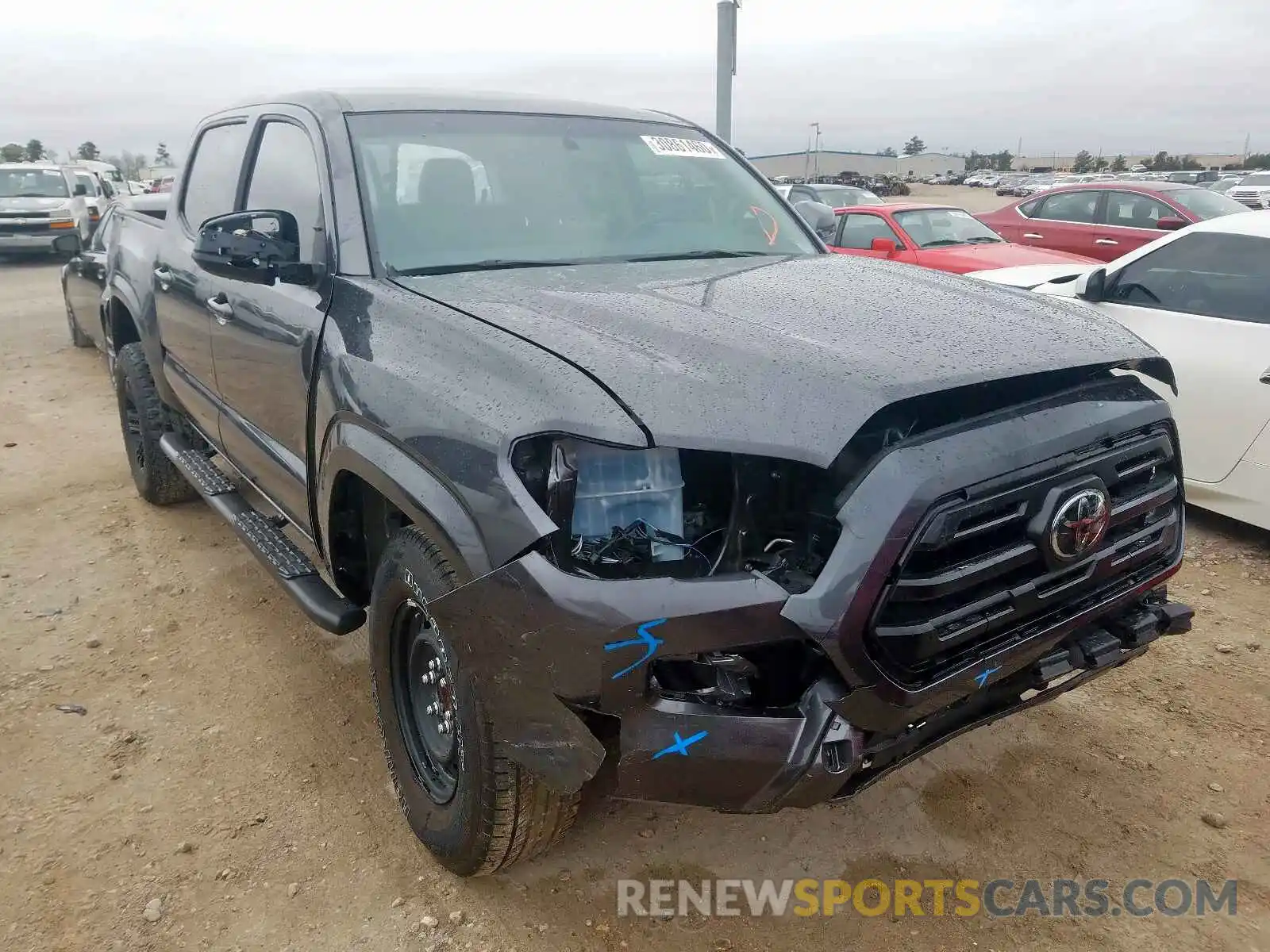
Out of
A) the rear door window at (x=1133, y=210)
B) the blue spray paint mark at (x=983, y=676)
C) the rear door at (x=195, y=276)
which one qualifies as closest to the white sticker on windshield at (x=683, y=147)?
the rear door at (x=195, y=276)

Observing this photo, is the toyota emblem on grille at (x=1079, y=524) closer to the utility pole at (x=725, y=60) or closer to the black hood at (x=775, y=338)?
the black hood at (x=775, y=338)

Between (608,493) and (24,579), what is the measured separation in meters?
3.70

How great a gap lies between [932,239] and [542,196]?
7129 mm

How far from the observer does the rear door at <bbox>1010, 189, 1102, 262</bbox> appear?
1047 centimetres

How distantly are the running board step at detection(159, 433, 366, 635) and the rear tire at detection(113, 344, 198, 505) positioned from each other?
0.39 m

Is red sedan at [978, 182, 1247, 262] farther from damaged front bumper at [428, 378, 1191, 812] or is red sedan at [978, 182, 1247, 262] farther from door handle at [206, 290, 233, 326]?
door handle at [206, 290, 233, 326]

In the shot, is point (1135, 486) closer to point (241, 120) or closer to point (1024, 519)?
point (1024, 519)

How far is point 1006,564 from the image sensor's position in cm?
194

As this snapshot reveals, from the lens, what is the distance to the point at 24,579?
437 centimetres

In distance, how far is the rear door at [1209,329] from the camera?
4293 millimetres

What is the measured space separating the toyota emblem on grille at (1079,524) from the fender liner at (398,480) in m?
1.18

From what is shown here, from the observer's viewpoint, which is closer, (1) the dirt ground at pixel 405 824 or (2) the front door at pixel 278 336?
(1) the dirt ground at pixel 405 824

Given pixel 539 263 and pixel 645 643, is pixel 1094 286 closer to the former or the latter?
pixel 539 263

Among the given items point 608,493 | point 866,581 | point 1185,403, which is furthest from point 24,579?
point 1185,403
